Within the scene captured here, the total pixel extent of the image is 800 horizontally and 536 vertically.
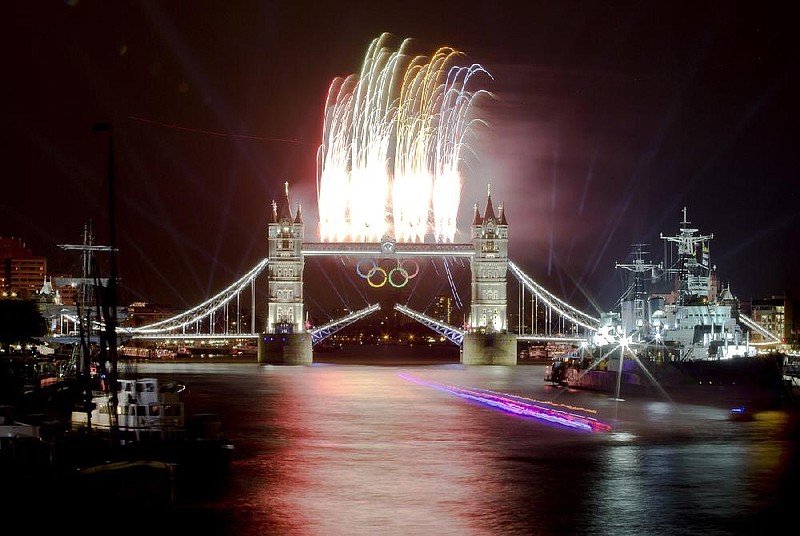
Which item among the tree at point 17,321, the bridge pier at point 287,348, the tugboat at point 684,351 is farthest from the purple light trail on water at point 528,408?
the bridge pier at point 287,348

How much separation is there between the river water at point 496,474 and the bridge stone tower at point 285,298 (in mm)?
59778

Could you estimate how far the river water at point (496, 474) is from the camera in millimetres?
17172

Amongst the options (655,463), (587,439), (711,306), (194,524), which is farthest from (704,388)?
(194,524)

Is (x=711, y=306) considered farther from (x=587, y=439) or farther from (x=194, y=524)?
(x=194, y=524)

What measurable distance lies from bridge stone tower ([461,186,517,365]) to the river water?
198 feet

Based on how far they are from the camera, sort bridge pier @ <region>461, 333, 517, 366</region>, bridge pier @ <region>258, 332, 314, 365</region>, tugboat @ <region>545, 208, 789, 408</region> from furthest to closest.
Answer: bridge pier @ <region>461, 333, 517, 366</region>
bridge pier @ <region>258, 332, 314, 365</region>
tugboat @ <region>545, 208, 789, 408</region>

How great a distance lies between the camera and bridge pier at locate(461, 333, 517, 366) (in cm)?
10181

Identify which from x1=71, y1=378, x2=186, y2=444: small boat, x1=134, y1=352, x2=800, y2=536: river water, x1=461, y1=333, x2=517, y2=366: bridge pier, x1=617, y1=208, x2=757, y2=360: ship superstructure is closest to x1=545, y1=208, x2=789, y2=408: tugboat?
x1=617, y1=208, x2=757, y2=360: ship superstructure

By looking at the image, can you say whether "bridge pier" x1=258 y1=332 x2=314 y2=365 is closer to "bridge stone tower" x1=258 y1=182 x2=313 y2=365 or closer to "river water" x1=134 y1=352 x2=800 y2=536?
"bridge stone tower" x1=258 y1=182 x2=313 y2=365

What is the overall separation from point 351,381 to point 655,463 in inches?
1775

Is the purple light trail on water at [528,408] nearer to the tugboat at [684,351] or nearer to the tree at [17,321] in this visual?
the tugboat at [684,351]

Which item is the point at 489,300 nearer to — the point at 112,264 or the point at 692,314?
the point at 692,314

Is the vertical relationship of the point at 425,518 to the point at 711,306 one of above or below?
below

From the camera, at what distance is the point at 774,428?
33.0m
